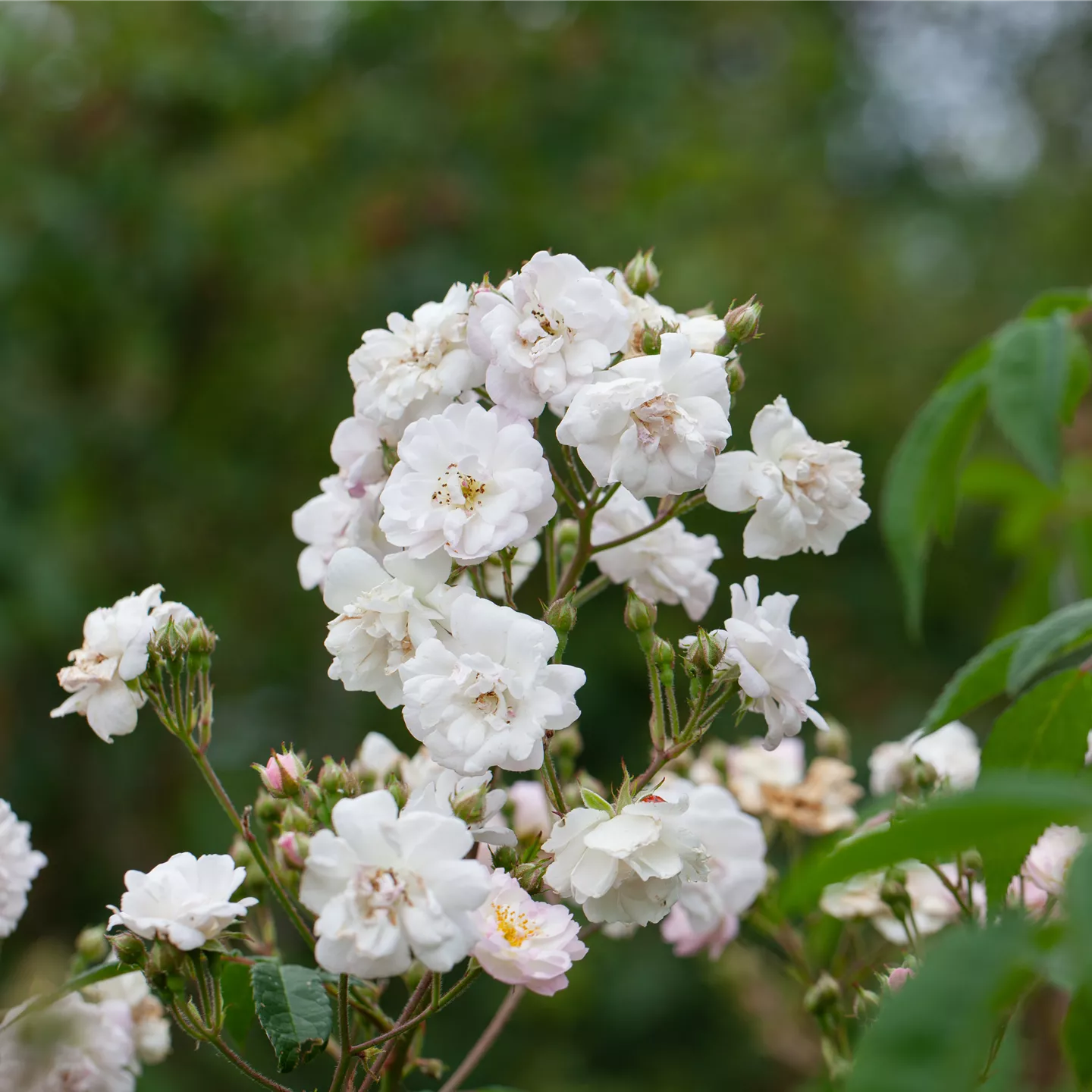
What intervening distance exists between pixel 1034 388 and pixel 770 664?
450 millimetres

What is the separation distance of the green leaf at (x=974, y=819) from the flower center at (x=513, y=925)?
272mm

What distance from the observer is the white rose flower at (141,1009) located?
1.00 m

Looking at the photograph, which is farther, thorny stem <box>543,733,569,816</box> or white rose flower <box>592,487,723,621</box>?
white rose flower <box>592,487,723,621</box>

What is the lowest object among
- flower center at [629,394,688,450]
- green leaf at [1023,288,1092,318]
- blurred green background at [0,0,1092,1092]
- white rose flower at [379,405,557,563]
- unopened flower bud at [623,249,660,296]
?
blurred green background at [0,0,1092,1092]

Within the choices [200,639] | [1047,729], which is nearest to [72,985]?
[200,639]

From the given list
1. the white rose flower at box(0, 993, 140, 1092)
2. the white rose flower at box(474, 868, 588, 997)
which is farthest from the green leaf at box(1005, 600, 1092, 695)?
the white rose flower at box(0, 993, 140, 1092)

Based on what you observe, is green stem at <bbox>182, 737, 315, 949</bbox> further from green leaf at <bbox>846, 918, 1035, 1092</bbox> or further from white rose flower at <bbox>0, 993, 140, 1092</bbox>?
green leaf at <bbox>846, 918, 1035, 1092</bbox>

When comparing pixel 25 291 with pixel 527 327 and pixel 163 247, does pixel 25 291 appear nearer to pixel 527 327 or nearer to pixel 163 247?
pixel 163 247

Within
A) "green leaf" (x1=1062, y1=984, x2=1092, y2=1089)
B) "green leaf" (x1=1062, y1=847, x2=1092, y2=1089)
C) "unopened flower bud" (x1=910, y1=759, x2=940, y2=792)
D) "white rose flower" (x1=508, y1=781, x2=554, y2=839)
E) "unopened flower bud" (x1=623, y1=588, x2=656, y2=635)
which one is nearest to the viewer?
"green leaf" (x1=1062, y1=847, x2=1092, y2=1089)

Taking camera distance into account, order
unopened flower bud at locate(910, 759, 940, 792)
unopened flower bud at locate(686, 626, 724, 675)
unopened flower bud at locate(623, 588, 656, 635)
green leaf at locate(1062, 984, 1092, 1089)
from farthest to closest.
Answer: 1. unopened flower bud at locate(910, 759, 940, 792)
2. unopened flower bud at locate(623, 588, 656, 635)
3. unopened flower bud at locate(686, 626, 724, 675)
4. green leaf at locate(1062, 984, 1092, 1089)

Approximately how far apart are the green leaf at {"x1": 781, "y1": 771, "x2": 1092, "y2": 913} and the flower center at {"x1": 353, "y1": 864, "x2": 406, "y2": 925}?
0.24 m

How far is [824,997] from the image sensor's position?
975mm

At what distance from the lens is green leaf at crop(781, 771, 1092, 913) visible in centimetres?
47

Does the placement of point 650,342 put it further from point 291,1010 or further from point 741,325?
point 291,1010
